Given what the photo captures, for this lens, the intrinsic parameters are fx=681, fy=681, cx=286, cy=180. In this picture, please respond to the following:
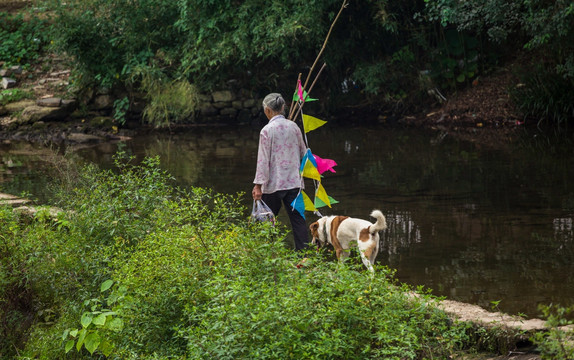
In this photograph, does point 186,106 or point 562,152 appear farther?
point 186,106

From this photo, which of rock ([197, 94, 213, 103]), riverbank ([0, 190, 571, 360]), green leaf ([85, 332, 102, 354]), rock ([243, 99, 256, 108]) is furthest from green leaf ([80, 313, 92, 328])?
rock ([243, 99, 256, 108])

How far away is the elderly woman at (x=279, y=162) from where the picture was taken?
658 cm

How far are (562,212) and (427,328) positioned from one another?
5.06m

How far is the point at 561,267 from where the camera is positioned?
6664 millimetres

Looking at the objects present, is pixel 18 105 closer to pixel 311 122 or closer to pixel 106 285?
pixel 311 122

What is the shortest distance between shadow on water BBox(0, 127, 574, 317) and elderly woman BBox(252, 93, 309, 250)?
1374 millimetres

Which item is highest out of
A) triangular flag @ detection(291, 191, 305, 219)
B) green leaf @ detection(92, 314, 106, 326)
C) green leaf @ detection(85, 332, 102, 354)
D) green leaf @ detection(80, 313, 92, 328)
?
triangular flag @ detection(291, 191, 305, 219)

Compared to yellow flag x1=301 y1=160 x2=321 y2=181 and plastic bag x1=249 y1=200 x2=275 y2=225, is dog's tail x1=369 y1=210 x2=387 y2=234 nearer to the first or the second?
yellow flag x1=301 y1=160 x2=321 y2=181

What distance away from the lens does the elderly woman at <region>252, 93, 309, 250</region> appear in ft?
21.6

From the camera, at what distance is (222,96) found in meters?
19.9

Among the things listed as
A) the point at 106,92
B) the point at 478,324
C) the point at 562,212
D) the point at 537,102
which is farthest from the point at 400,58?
the point at 478,324

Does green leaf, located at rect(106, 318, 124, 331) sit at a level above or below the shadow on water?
below

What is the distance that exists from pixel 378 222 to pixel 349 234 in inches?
22.6

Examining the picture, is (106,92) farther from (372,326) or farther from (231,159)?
(372,326)
